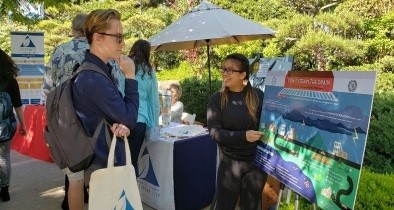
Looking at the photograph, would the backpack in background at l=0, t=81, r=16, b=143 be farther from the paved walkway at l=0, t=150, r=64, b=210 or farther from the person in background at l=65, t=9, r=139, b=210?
the person in background at l=65, t=9, r=139, b=210

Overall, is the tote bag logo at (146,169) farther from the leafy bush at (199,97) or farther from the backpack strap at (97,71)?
the leafy bush at (199,97)

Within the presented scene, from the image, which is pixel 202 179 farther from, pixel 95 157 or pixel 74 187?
pixel 95 157

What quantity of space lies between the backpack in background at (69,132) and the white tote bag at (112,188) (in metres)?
0.17

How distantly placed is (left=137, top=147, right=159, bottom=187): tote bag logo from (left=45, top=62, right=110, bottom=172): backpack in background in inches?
70.4

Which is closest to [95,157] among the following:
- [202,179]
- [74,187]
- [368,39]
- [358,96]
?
[74,187]

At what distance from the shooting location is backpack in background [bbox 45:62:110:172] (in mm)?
1913

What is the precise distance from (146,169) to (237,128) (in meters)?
1.50

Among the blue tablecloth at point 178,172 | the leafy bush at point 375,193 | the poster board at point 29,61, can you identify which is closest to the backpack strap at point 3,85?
the blue tablecloth at point 178,172

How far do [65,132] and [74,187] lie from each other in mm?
690

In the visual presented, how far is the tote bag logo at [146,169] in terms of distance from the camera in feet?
12.2

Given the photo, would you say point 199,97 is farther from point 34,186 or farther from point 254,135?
point 254,135

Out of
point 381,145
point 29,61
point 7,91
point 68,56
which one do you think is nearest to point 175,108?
point 68,56

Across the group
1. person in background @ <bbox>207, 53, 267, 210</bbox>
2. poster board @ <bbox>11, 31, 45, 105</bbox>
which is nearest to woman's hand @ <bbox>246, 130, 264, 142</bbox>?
person in background @ <bbox>207, 53, 267, 210</bbox>

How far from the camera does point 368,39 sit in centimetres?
1176
